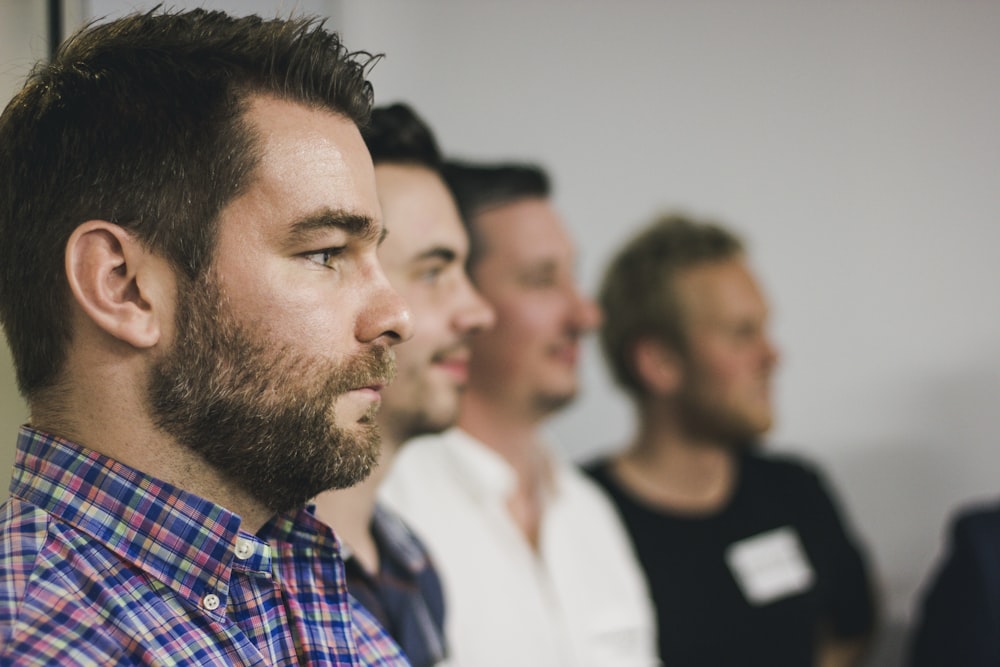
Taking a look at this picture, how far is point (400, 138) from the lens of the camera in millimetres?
1481

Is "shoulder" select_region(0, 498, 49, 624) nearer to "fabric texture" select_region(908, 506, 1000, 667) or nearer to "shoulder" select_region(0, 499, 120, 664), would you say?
"shoulder" select_region(0, 499, 120, 664)

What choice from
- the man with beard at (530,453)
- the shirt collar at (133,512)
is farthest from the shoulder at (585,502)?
the shirt collar at (133,512)

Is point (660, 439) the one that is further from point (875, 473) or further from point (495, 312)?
point (875, 473)

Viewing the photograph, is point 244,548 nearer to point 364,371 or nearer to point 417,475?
point 364,371

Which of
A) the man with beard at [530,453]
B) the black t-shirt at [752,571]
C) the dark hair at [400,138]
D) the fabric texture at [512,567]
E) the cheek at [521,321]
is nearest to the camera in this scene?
the dark hair at [400,138]

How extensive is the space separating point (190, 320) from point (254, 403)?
0.10 meters

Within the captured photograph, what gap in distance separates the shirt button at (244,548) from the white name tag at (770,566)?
1.51m

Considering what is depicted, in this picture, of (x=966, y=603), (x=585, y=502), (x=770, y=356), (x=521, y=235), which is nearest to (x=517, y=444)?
(x=585, y=502)

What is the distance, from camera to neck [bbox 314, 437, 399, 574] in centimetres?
129

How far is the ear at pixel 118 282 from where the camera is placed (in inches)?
33.3

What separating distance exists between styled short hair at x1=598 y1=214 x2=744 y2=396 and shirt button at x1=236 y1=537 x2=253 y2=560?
1649mm

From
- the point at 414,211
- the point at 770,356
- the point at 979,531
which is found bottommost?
the point at 979,531

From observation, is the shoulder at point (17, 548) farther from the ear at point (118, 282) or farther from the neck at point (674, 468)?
the neck at point (674, 468)

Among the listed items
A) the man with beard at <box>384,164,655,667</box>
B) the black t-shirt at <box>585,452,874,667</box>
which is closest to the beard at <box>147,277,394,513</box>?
the man with beard at <box>384,164,655,667</box>
